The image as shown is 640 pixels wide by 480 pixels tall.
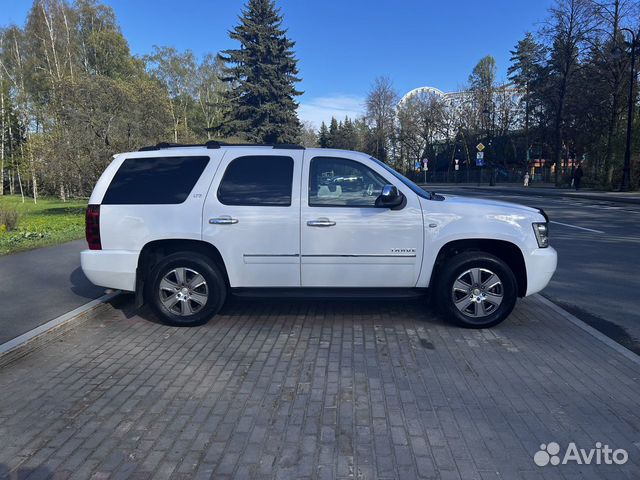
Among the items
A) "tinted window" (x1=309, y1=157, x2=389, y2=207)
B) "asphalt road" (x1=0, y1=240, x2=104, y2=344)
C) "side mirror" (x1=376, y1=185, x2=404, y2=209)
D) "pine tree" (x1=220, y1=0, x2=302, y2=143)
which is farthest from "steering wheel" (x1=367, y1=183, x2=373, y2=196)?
"pine tree" (x1=220, y1=0, x2=302, y2=143)

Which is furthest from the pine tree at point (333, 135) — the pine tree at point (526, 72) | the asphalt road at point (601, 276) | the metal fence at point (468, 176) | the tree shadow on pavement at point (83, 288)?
the tree shadow on pavement at point (83, 288)

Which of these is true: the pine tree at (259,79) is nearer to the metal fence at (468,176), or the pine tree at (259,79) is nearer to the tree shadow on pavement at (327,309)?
the metal fence at (468,176)

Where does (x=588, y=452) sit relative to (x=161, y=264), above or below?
below

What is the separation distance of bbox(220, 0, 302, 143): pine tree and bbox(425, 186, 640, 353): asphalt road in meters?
32.8

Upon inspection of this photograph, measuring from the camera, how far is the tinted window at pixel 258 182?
502 cm

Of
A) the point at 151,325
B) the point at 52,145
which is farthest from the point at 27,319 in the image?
the point at 52,145

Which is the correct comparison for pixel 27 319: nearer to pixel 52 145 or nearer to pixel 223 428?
pixel 223 428

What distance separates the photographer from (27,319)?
16.8 feet

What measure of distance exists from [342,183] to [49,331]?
11.4 ft

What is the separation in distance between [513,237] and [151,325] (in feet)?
13.8

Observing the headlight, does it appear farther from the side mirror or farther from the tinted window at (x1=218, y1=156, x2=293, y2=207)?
the tinted window at (x1=218, y1=156, x2=293, y2=207)

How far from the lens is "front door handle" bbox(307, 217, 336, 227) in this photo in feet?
16.0

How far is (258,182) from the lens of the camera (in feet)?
16.7

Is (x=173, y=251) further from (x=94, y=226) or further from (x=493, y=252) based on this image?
(x=493, y=252)
